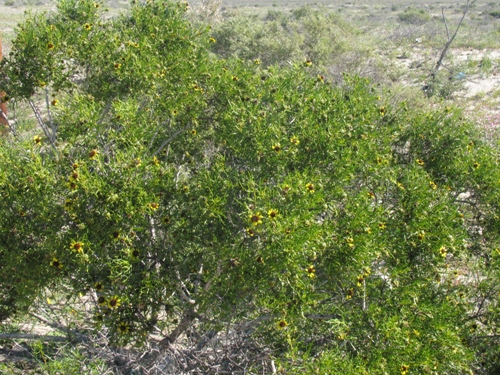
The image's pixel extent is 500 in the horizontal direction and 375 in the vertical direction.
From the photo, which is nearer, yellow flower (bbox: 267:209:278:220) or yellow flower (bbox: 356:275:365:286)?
yellow flower (bbox: 267:209:278:220)

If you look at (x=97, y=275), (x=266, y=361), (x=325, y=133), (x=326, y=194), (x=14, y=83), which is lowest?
(x=266, y=361)

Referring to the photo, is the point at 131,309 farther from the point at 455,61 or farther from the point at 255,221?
the point at 455,61

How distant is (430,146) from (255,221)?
107 inches

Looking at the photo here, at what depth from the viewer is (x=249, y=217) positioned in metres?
2.54

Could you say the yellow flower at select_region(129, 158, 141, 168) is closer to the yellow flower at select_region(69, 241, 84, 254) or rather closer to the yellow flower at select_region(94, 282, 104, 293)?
the yellow flower at select_region(69, 241, 84, 254)

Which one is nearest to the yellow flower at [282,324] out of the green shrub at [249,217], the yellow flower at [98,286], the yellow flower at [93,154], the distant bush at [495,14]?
the green shrub at [249,217]

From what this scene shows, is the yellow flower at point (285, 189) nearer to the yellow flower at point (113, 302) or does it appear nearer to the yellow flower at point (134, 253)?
the yellow flower at point (134, 253)

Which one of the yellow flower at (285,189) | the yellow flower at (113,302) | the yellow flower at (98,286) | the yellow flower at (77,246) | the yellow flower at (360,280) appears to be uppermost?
the yellow flower at (285,189)

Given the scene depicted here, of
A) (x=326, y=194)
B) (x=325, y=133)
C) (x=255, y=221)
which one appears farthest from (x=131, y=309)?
(x=325, y=133)

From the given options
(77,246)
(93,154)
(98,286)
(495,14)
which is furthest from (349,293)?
(495,14)

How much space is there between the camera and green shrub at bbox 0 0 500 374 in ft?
9.19

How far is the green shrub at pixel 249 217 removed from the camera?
2801mm

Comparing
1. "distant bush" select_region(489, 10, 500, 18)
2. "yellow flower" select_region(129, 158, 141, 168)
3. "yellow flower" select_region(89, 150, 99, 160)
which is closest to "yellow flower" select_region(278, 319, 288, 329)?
"yellow flower" select_region(129, 158, 141, 168)

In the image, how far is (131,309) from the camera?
301 cm
